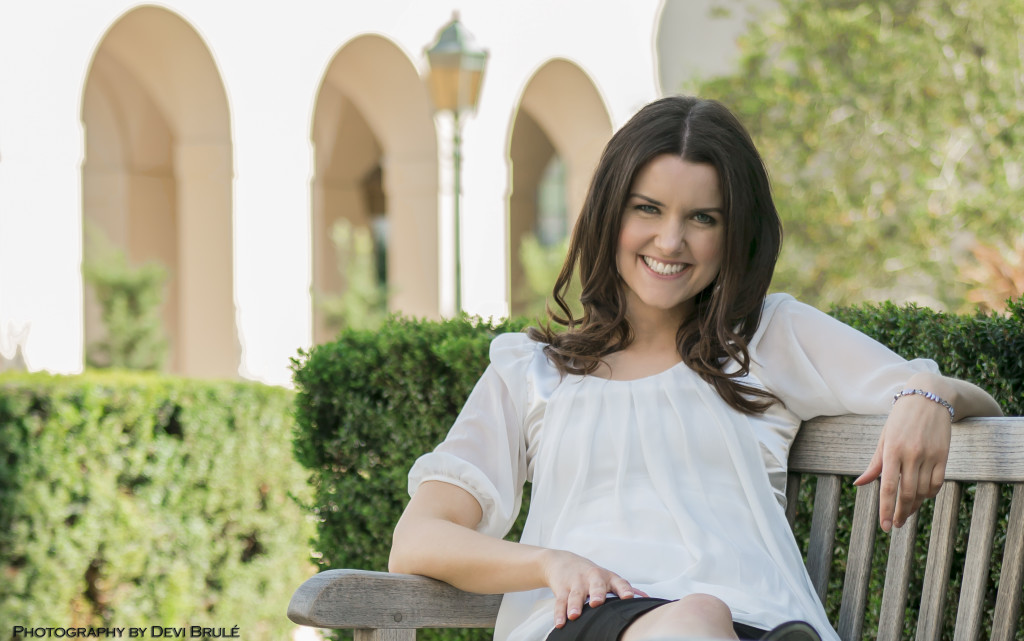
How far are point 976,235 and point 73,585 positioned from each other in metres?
8.24

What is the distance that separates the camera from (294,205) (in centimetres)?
984

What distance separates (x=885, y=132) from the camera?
10.5 meters

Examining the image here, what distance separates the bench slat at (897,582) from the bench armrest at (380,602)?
71 centimetres

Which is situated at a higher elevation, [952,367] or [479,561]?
[952,367]

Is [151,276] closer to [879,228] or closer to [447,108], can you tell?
[447,108]

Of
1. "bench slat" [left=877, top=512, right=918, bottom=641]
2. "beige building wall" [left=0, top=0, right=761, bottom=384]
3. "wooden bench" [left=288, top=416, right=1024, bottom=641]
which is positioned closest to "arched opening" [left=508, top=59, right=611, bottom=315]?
"beige building wall" [left=0, top=0, right=761, bottom=384]

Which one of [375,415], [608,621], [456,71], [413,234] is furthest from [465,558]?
[413,234]

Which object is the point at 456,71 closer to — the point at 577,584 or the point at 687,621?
the point at 577,584

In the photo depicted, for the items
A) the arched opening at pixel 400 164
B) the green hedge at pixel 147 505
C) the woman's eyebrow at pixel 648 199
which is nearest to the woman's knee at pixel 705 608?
the woman's eyebrow at pixel 648 199

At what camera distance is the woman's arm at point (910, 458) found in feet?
5.76

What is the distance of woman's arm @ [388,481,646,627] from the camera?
5.91 ft

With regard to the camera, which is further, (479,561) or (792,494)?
(792,494)

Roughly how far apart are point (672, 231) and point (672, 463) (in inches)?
17.2

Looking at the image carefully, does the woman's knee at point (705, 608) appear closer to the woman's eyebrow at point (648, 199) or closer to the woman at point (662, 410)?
the woman at point (662, 410)
